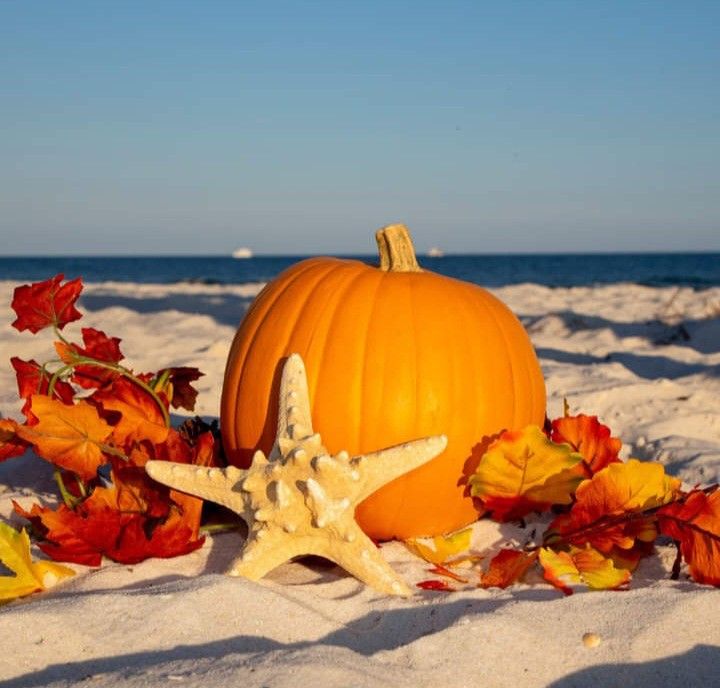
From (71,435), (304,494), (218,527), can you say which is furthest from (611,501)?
(71,435)

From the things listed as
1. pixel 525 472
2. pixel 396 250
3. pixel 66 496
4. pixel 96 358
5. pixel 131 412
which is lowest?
pixel 66 496

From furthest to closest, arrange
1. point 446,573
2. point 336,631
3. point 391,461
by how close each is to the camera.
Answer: point 446,573
point 391,461
point 336,631

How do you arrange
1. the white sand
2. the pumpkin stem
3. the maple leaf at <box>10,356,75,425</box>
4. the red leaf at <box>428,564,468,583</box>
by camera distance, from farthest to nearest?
the pumpkin stem < the maple leaf at <box>10,356,75,425</box> < the red leaf at <box>428,564,468,583</box> < the white sand

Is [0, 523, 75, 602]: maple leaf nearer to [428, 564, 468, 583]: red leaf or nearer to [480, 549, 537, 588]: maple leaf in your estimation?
[428, 564, 468, 583]: red leaf

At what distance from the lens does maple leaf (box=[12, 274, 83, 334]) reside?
2389 millimetres

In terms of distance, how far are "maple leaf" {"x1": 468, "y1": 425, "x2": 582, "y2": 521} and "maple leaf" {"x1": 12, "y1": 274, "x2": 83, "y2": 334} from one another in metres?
1.24

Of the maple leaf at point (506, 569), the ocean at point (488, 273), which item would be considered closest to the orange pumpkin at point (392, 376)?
the maple leaf at point (506, 569)

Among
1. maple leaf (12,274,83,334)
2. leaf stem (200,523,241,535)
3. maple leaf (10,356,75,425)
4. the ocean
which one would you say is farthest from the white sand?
the ocean

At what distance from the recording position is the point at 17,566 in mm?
1897

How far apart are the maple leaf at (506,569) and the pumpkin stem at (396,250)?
0.90m

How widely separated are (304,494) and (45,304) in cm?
100

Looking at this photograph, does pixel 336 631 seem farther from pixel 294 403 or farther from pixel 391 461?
pixel 294 403

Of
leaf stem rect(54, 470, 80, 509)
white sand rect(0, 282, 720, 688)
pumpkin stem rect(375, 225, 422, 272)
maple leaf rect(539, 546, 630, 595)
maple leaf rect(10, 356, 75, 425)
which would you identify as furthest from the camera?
pumpkin stem rect(375, 225, 422, 272)

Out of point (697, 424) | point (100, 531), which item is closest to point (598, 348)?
point (697, 424)
